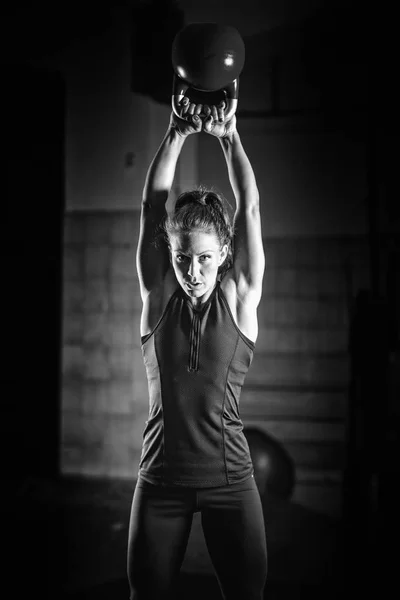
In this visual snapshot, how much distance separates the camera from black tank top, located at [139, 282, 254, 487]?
1518 mm

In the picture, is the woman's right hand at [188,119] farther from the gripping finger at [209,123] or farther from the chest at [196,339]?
the chest at [196,339]

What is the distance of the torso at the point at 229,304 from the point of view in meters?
1.62

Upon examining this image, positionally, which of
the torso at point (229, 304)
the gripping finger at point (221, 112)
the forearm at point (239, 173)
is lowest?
the torso at point (229, 304)

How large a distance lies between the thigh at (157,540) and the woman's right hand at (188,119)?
3.31 feet

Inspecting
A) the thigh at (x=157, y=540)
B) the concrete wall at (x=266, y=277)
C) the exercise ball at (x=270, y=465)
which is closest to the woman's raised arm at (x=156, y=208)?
the thigh at (x=157, y=540)

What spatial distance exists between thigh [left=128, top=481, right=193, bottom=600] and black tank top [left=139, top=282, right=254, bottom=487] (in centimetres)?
5

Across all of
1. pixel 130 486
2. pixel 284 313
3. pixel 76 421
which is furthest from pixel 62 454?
pixel 284 313

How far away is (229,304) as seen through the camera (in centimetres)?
162

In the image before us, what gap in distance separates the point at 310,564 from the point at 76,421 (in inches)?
73.5

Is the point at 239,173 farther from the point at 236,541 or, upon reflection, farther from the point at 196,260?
the point at 236,541

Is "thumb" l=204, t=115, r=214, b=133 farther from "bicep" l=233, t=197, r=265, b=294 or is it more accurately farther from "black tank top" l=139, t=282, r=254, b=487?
"black tank top" l=139, t=282, r=254, b=487

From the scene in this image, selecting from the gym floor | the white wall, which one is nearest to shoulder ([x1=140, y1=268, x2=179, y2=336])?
the gym floor

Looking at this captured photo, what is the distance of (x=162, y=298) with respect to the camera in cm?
164

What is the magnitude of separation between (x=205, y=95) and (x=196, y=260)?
0.54 metres
